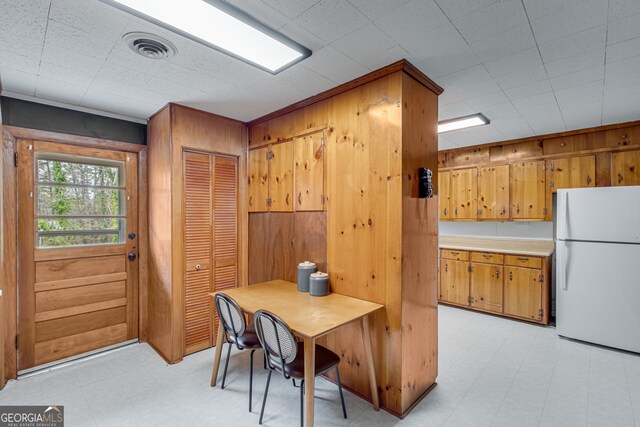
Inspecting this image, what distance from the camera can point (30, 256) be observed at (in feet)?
9.16

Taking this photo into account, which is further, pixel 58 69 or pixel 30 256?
pixel 30 256

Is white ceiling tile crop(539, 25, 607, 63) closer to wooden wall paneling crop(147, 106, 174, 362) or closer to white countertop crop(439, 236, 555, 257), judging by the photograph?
white countertop crop(439, 236, 555, 257)

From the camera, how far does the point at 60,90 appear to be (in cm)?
261

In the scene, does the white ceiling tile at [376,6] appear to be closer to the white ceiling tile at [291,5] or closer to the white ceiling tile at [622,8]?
the white ceiling tile at [291,5]

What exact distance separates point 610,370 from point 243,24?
13.6 feet

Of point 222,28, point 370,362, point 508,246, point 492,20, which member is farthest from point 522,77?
point 508,246

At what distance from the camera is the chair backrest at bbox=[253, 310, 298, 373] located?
187cm

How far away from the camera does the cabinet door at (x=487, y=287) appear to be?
419cm

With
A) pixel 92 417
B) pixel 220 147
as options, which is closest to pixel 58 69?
pixel 220 147

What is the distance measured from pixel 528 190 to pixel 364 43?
358cm

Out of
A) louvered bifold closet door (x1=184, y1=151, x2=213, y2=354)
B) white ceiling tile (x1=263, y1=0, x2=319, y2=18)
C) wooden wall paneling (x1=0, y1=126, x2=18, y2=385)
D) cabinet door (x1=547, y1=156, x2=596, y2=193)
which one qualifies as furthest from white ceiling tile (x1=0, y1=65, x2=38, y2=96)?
cabinet door (x1=547, y1=156, x2=596, y2=193)

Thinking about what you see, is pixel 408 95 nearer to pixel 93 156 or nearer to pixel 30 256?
pixel 93 156

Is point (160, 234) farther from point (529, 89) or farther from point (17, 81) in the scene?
point (529, 89)

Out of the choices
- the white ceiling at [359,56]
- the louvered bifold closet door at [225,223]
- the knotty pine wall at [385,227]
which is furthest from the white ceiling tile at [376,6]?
the louvered bifold closet door at [225,223]
